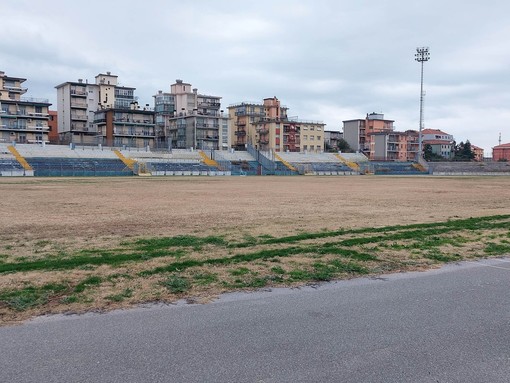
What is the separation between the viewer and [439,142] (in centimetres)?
15088

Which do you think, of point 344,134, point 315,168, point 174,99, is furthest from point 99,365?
point 344,134

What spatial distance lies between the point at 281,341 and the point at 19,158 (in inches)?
2915

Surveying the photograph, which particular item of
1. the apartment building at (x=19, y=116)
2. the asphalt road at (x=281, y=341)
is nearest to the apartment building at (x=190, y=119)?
the apartment building at (x=19, y=116)

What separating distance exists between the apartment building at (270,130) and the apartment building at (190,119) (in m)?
7.12

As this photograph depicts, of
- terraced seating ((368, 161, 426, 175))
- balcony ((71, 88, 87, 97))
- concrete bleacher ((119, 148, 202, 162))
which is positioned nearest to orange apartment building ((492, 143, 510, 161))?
terraced seating ((368, 161, 426, 175))

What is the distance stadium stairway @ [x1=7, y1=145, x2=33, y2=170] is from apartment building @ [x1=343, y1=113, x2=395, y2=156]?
302 feet

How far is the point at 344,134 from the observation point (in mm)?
142250

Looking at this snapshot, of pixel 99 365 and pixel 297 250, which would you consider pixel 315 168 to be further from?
pixel 99 365

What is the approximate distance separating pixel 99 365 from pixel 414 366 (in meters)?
3.27

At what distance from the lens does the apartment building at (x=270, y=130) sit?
4515 inches

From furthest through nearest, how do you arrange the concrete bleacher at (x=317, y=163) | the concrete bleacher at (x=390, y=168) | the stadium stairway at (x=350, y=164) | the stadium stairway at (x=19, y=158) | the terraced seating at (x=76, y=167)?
1. the stadium stairway at (x=350, y=164)
2. the concrete bleacher at (x=390, y=168)
3. the concrete bleacher at (x=317, y=163)
4. the terraced seating at (x=76, y=167)
5. the stadium stairway at (x=19, y=158)

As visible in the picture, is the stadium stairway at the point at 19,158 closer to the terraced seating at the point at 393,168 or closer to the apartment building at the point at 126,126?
the apartment building at the point at 126,126

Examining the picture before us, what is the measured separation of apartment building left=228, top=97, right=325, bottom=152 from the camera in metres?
115

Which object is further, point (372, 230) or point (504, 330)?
point (372, 230)
